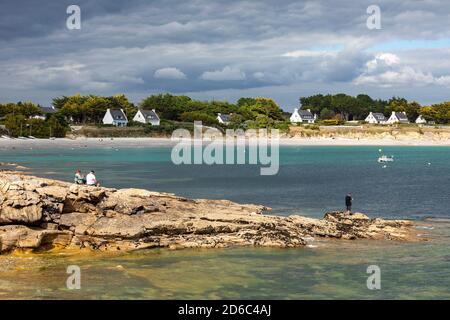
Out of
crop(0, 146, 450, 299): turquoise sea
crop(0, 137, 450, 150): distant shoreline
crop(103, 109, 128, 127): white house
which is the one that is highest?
crop(103, 109, 128, 127): white house

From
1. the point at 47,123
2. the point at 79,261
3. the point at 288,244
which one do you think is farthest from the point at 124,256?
the point at 47,123

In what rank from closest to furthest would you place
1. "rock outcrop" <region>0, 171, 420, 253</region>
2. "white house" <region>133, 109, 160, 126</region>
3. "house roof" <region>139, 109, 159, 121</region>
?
"rock outcrop" <region>0, 171, 420, 253</region>
"white house" <region>133, 109, 160, 126</region>
"house roof" <region>139, 109, 159, 121</region>

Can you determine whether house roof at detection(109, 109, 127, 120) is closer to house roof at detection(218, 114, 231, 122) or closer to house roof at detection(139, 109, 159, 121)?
house roof at detection(139, 109, 159, 121)

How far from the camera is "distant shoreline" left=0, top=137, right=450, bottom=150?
5108 inches

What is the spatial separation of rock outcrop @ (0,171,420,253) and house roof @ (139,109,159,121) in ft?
487

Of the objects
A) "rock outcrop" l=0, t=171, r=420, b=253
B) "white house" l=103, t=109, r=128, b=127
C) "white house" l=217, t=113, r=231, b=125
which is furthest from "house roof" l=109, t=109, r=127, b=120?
"rock outcrop" l=0, t=171, r=420, b=253

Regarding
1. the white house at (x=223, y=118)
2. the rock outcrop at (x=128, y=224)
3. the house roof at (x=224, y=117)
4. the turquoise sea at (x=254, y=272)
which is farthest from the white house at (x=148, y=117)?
the rock outcrop at (x=128, y=224)

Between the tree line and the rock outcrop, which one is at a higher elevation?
the tree line

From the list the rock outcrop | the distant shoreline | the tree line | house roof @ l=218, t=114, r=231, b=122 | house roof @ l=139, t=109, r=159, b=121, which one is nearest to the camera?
the rock outcrop

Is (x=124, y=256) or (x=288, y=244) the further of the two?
(x=288, y=244)

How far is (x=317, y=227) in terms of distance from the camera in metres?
31.9

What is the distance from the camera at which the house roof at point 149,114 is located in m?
179
